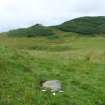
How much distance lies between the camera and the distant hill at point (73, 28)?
87812 millimetres

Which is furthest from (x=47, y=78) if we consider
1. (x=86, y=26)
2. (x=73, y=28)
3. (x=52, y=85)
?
(x=86, y=26)

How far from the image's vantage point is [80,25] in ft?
335

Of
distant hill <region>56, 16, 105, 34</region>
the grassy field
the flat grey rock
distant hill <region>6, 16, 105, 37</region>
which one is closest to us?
the grassy field

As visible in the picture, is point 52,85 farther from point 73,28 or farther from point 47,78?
point 73,28

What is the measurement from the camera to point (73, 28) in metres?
96.9

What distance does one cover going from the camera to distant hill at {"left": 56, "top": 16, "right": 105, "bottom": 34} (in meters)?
93.0

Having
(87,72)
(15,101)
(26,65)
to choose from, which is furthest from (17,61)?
(15,101)

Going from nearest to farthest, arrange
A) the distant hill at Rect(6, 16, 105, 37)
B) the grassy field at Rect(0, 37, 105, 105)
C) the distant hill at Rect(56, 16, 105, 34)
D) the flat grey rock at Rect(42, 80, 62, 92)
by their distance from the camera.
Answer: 1. the grassy field at Rect(0, 37, 105, 105)
2. the flat grey rock at Rect(42, 80, 62, 92)
3. the distant hill at Rect(6, 16, 105, 37)
4. the distant hill at Rect(56, 16, 105, 34)

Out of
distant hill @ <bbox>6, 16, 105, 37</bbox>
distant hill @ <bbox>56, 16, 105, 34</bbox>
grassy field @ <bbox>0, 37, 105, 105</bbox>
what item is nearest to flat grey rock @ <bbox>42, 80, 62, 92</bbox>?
grassy field @ <bbox>0, 37, 105, 105</bbox>

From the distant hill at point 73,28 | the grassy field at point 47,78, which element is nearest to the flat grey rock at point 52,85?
the grassy field at point 47,78

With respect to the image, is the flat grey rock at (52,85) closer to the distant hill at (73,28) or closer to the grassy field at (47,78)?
the grassy field at (47,78)

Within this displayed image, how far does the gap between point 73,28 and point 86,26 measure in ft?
16.0

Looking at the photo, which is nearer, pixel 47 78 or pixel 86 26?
pixel 47 78

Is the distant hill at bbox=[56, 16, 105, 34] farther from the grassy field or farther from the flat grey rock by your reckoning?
the flat grey rock
